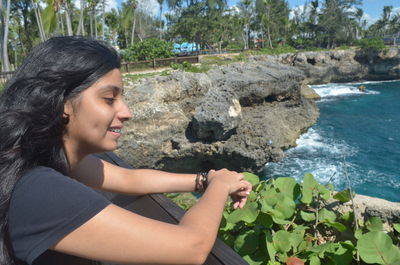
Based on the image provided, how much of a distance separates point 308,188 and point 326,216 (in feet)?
0.68

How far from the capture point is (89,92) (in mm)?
1199

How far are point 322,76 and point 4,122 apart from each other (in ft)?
144

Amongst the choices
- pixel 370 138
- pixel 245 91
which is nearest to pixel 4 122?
pixel 245 91

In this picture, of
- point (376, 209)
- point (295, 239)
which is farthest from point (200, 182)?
point (376, 209)

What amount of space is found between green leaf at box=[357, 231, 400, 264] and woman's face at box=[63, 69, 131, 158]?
4.39 feet

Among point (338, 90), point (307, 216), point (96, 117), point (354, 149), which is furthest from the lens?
point (338, 90)

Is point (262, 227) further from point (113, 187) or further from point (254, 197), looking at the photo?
point (113, 187)

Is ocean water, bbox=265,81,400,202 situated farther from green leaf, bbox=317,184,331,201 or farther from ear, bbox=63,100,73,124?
ear, bbox=63,100,73,124

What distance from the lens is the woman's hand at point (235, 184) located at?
61.4 inches

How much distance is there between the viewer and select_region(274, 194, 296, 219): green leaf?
72.2 inches

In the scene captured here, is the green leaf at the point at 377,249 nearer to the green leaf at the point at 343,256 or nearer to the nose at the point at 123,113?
the green leaf at the point at 343,256

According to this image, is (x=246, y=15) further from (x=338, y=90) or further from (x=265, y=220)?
(x=265, y=220)

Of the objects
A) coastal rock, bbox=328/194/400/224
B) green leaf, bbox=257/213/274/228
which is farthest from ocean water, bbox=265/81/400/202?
green leaf, bbox=257/213/274/228

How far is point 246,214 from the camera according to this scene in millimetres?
1763
